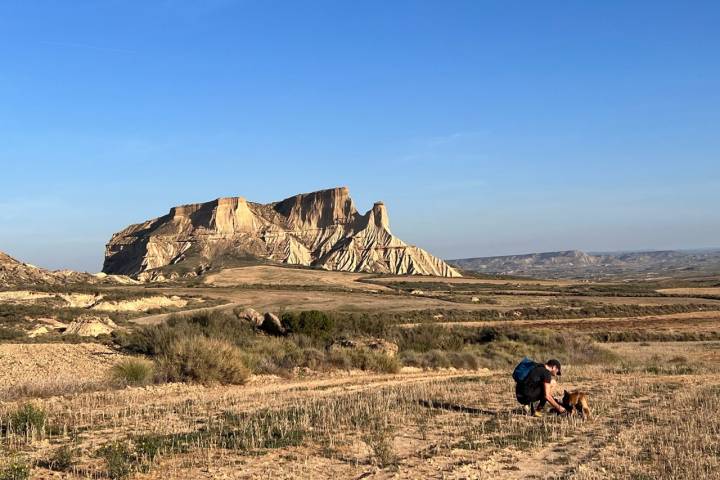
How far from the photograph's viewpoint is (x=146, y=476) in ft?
23.9

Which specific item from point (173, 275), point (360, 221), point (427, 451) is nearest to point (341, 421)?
point (427, 451)

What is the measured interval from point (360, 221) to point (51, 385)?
116 metres

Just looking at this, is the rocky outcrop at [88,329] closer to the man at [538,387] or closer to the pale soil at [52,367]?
the pale soil at [52,367]

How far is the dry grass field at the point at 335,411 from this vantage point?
771 centimetres

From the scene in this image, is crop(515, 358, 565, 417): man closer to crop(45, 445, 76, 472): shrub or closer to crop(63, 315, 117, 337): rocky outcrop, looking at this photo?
crop(45, 445, 76, 472): shrub

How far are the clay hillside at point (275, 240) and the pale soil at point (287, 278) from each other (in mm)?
10862

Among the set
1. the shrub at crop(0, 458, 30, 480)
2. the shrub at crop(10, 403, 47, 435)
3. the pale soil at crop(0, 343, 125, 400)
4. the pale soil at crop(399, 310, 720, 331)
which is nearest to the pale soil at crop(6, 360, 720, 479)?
the shrub at crop(0, 458, 30, 480)

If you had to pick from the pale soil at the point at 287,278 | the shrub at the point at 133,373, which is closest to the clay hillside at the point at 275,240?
the pale soil at the point at 287,278

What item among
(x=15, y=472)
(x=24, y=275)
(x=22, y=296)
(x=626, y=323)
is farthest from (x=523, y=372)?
(x=24, y=275)

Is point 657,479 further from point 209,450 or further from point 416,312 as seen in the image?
point 416,312

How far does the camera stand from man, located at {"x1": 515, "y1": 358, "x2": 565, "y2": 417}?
420 inches

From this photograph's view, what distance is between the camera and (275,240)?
4867 inches

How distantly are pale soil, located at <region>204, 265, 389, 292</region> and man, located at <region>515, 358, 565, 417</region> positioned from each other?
68560 mm

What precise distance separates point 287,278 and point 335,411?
80885mm
